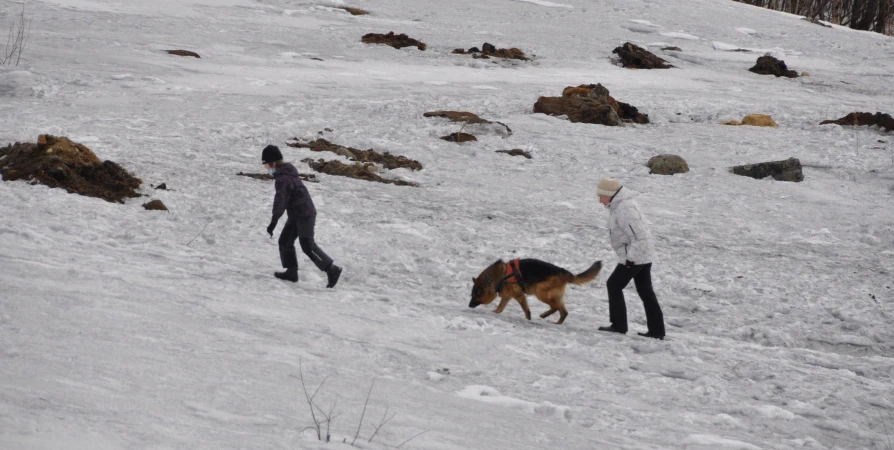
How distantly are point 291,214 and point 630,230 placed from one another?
10.9 ft

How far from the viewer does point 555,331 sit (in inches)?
300

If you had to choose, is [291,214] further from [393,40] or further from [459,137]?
[393,40]

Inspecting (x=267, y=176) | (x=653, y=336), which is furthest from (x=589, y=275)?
(x=267, y=176)

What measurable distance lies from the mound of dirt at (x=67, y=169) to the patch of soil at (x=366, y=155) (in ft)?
13.6

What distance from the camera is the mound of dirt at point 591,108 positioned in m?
19.0

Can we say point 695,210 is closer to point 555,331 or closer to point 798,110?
point 555,331

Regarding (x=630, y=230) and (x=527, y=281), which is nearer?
(x=630, y=230)

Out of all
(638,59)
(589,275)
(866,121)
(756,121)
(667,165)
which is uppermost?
(638,59)

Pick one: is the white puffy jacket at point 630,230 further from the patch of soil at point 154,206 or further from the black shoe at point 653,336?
the patch of soil at point 154,206

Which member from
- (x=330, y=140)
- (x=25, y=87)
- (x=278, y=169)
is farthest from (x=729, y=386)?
(x=25, y=87)

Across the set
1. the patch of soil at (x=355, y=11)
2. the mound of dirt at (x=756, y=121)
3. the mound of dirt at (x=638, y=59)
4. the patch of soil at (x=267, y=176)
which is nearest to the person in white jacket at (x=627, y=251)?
the patch of soil at (x=267, y=176)

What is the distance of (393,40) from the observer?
90.5 ft

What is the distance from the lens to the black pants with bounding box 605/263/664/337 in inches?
303

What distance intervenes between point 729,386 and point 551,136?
11398 mm
